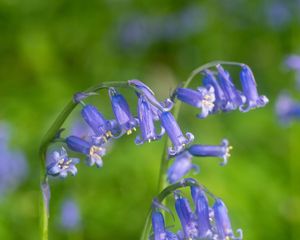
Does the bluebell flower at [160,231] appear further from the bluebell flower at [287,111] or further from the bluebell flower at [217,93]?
the bluebell flower at [287,111]

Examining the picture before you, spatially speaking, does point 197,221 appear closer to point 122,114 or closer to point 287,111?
point 122,114

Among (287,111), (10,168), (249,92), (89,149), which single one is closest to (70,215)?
(10,168)

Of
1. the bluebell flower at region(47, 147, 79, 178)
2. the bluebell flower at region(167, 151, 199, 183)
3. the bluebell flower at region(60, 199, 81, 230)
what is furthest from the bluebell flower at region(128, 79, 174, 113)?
the bluebell flower at region(60, 199, 81, 230)

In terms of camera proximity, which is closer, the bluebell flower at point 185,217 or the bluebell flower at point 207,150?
the bluebell flower at point 185,217

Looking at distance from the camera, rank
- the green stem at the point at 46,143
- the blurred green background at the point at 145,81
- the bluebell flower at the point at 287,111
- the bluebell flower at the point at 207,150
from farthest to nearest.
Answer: the blurred green background at the point at 145,81 < the bluebell flower at the point at 287,111 < the bluebell flower at the point at 207,150 < the green stem at the point at 46,143

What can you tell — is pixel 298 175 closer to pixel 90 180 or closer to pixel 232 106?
pixel 90 180

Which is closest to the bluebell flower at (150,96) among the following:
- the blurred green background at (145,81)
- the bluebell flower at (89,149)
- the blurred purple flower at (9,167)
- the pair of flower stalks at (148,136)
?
the pair of flower stalks at (148,136)
